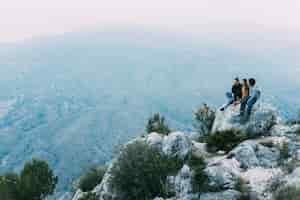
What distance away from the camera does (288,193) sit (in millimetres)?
18578

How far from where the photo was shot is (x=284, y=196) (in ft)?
61.2

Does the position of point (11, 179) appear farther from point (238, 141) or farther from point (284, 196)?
point (284, 196)

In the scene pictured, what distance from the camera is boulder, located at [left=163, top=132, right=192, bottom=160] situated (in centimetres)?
2817

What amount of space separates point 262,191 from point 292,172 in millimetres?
1843

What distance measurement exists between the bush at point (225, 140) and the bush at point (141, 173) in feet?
12.3

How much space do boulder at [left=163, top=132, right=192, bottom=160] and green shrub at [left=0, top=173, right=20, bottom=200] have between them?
54.5ft

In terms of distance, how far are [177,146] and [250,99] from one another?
5.80m

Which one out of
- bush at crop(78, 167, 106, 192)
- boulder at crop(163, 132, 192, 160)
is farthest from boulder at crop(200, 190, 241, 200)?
bush at crop(78, 167, 106, 192)

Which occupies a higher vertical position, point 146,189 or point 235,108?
point 235,108

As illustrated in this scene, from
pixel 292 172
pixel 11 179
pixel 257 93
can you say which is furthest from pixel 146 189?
pixel 11 179

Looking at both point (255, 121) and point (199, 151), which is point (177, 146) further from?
point (255, 121)

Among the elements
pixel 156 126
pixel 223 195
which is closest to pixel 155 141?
pixel 223 195

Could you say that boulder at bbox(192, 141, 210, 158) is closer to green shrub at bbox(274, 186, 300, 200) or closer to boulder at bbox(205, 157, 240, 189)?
boulder at bbox(205, 157, 240, 189)

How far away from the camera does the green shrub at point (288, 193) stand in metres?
18.1
